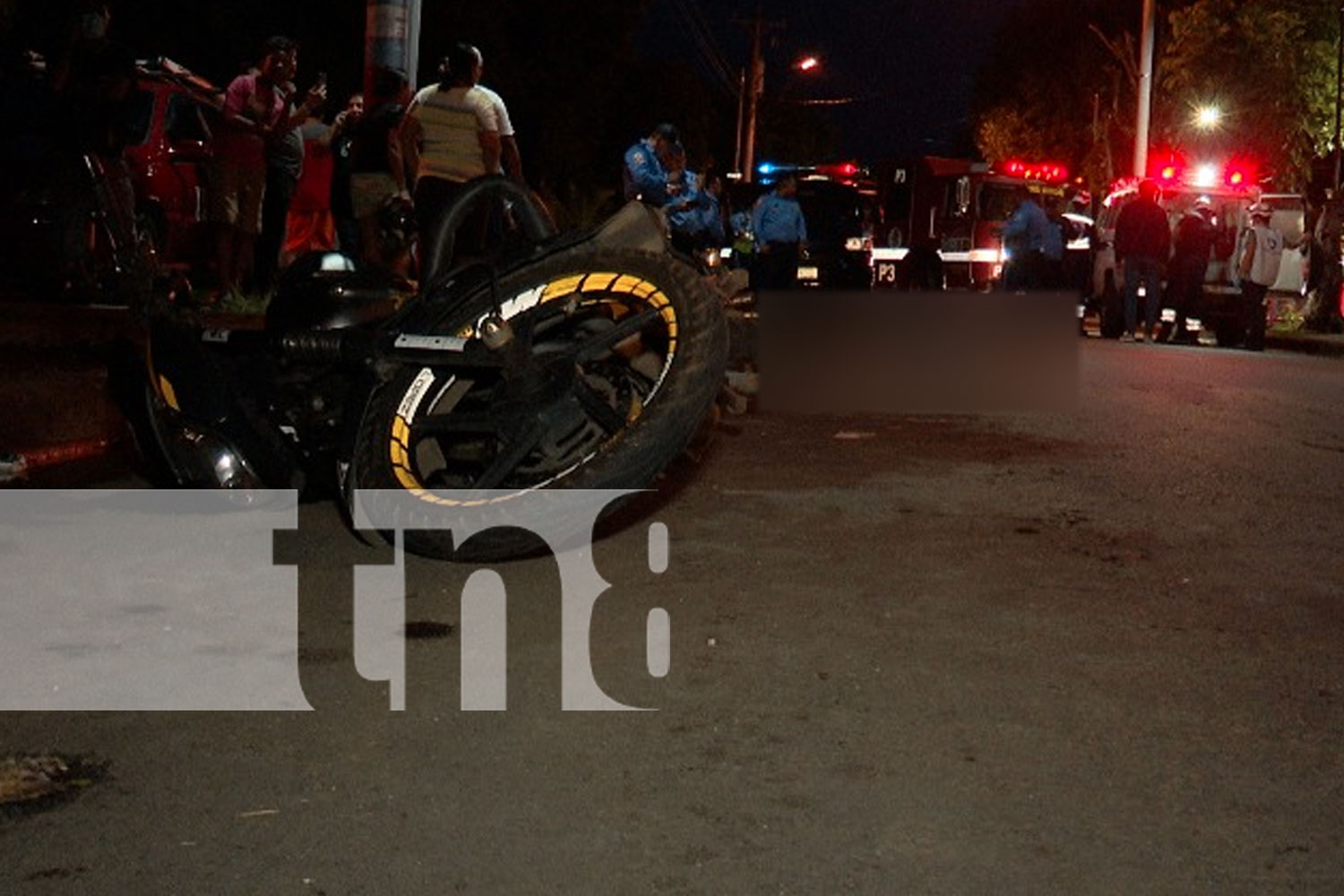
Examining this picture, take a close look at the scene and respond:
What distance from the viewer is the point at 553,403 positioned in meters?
5.44

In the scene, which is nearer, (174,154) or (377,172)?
(377,172)

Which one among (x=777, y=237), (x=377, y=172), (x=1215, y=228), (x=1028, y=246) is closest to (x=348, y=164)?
(x=377, y=172)

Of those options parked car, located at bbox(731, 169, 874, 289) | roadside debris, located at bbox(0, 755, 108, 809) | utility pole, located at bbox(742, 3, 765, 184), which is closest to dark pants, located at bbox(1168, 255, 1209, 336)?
parked car, located at bbox(731, 169, 874, 289)

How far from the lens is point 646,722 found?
169 inches

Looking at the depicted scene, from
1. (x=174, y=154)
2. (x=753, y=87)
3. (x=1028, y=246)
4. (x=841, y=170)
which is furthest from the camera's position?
(x=753, y=87)

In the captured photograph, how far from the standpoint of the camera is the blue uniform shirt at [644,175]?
528 inches

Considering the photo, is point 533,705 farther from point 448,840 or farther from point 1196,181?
point 1196,181

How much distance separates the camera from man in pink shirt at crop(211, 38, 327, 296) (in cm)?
1213

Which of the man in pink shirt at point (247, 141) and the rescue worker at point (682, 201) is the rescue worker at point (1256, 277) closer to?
the rescue worker at point (682, 201)

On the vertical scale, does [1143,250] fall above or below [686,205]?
below

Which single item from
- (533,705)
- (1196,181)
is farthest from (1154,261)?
(533,705)

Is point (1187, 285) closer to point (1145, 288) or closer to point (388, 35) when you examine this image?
point (1145, 288)

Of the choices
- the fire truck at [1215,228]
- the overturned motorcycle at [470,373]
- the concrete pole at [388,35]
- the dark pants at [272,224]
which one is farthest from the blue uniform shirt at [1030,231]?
the overturned motorcycle at [470,373]

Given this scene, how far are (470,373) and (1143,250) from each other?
58.1 feet
